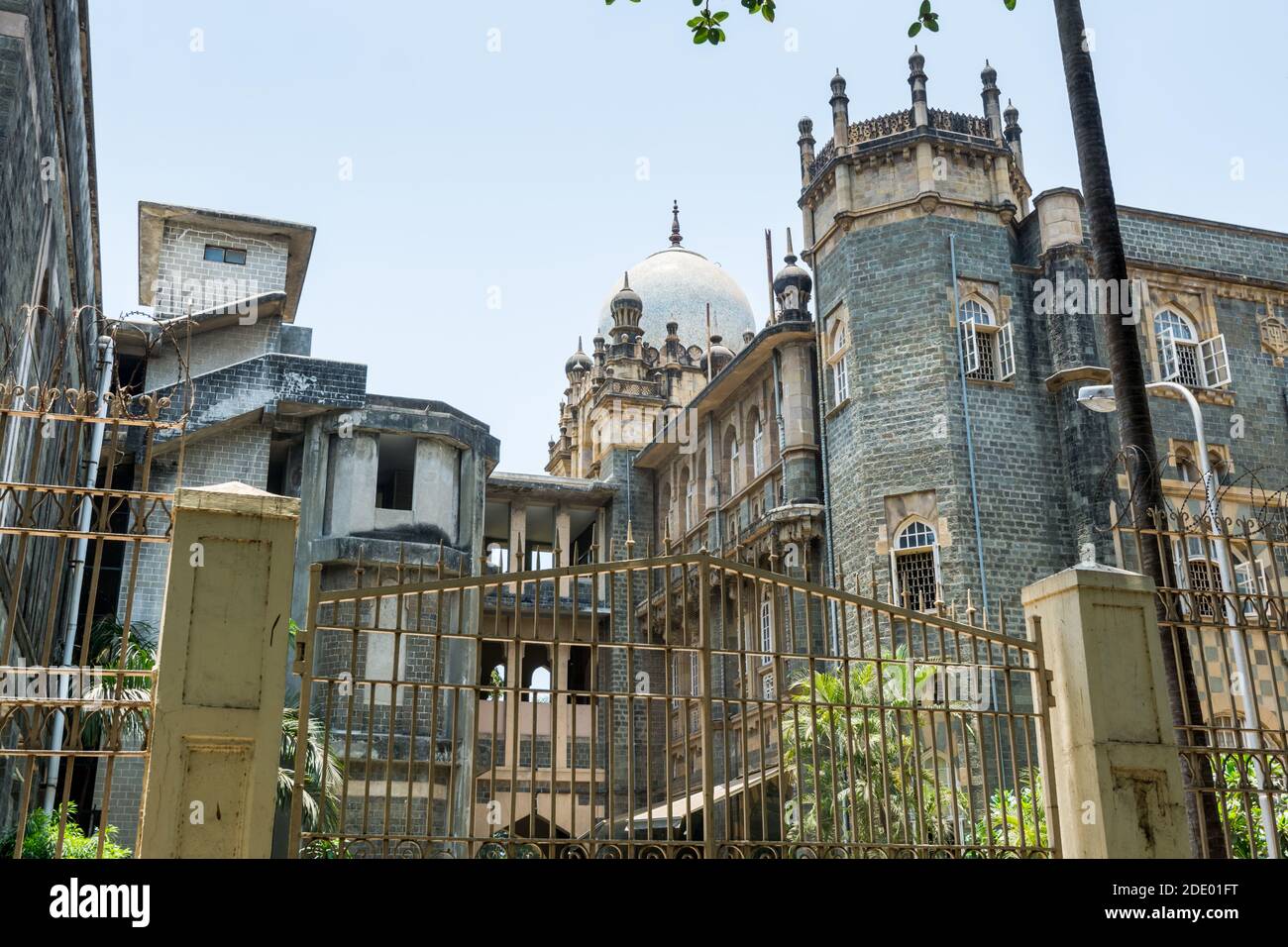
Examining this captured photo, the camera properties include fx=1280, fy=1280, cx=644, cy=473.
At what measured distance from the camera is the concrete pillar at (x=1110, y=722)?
24.2 feet

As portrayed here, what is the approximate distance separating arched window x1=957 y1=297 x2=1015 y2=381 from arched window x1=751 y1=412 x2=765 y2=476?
18.5 ft

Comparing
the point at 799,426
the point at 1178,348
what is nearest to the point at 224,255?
the point at 799,426

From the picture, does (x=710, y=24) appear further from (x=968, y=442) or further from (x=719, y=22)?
(x=968, y=442)

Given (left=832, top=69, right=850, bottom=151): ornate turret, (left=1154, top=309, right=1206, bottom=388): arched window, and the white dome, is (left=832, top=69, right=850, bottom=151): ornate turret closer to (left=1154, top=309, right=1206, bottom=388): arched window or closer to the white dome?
(left=1154, top=309, right=1206, bottom=388): arched window

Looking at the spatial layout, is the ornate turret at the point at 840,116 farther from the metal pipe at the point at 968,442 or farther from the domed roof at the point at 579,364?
the domed roof at the point at 579,364

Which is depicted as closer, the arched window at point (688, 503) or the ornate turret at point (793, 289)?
the ornate turret at point (793, 289)

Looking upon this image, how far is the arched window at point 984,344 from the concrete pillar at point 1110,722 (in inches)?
652

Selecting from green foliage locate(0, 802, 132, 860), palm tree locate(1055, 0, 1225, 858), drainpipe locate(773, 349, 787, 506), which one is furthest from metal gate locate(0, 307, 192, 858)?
drainpipe locate(773, 349, 787, 506)

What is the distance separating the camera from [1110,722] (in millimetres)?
7523

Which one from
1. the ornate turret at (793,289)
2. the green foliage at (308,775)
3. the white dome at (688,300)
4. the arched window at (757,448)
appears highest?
the white dome at (688,300)

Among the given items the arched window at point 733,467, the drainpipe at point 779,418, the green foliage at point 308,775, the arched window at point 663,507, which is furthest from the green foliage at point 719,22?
the arched window at point 663,507
